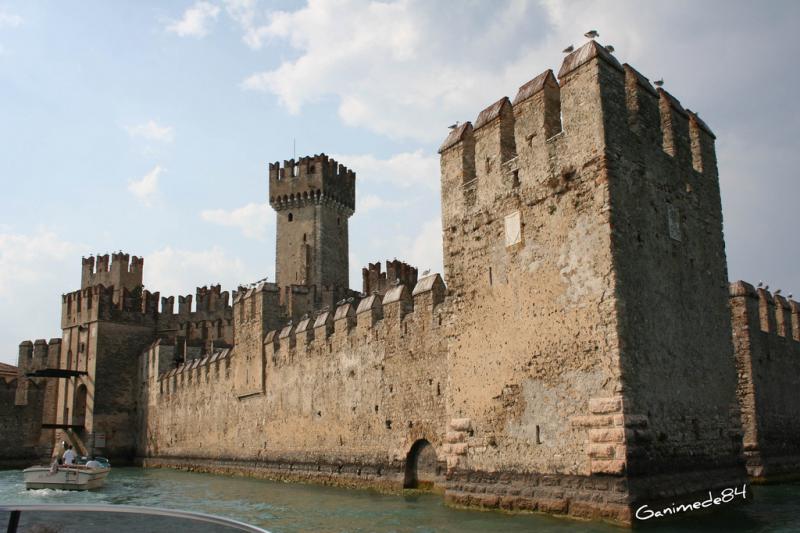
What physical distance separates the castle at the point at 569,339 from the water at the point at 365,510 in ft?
1.51

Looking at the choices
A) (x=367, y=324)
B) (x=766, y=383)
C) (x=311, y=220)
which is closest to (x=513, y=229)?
(x=367, y=324)

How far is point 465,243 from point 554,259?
88.4 inches

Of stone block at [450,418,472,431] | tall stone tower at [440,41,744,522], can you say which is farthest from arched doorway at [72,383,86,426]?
tall stone tower at [440,41,744,522]

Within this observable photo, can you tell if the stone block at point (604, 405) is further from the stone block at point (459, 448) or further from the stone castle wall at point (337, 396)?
the stone castle wall at point (337, 396)

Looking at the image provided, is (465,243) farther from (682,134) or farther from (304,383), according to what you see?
(304,383)

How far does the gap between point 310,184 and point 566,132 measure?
34.1 meters

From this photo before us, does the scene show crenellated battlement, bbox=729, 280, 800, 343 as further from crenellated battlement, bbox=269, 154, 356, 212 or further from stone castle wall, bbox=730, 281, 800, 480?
crenellated battlement, bbox=269, 154, 356, 212

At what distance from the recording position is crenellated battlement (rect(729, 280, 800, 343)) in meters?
17.6

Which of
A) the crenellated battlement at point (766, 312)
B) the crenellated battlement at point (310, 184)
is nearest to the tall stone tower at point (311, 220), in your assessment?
the crenellated battlement at point (310, 184)

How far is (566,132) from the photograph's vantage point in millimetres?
11008

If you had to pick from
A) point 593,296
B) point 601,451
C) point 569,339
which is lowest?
point 601,451

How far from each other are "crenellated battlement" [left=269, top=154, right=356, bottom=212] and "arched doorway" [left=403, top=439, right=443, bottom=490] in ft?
97.9

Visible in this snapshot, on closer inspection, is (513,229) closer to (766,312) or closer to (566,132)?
(566,132)

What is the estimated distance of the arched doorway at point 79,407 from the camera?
125ft
